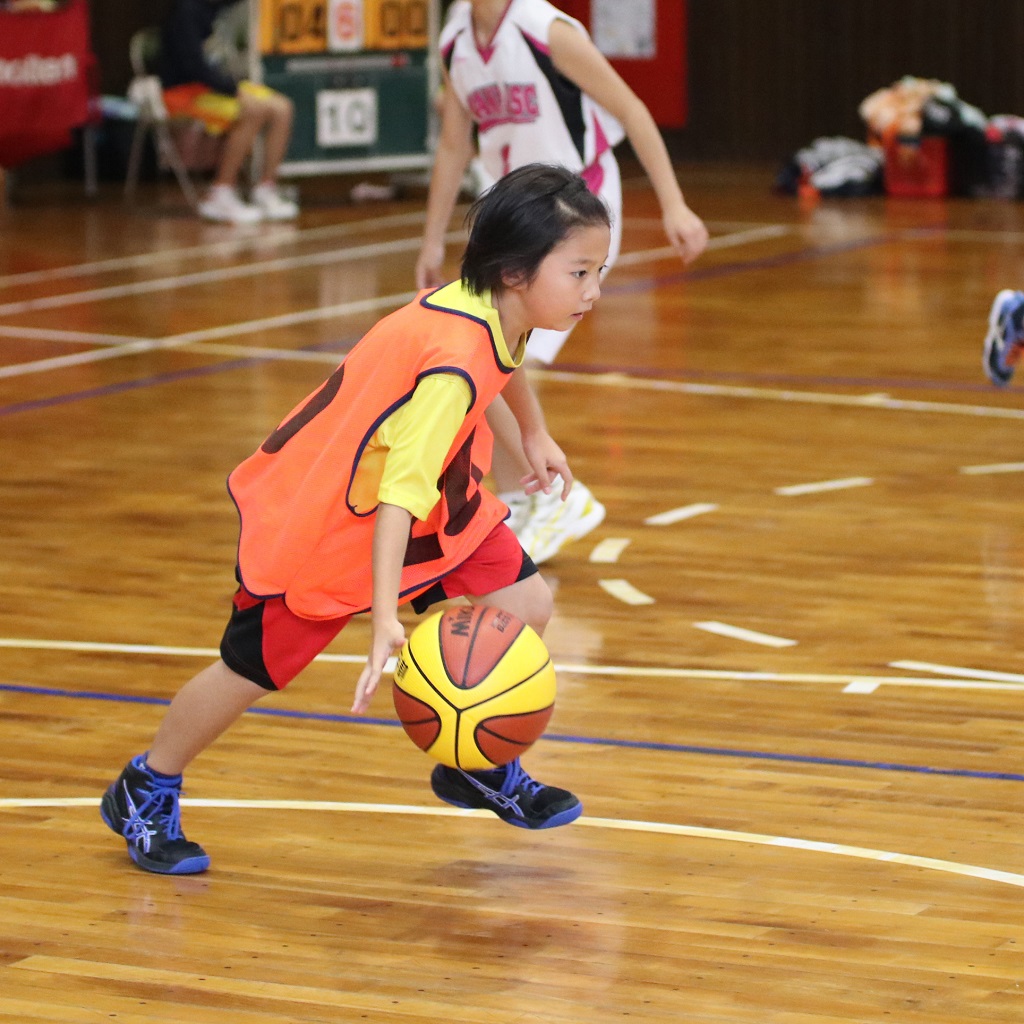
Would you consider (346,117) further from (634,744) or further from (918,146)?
(634,744)

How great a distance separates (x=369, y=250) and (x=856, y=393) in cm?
475

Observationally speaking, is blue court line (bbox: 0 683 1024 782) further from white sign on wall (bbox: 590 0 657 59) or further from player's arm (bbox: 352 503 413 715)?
white sign on wall (bbox: 590 0 657 59)

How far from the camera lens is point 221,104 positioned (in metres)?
13.1

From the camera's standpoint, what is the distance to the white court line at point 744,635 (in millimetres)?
4559

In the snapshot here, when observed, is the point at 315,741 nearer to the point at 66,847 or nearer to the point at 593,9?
the point at 66,847

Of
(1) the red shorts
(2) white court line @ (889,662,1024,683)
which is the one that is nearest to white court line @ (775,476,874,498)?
(2) white court line @ (889,662,1024,683)

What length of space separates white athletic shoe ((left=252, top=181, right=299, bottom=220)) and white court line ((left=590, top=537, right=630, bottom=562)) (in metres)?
8.16

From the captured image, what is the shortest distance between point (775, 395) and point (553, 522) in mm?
2517

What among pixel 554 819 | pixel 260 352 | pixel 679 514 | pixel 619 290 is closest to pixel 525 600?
pixel 554 819

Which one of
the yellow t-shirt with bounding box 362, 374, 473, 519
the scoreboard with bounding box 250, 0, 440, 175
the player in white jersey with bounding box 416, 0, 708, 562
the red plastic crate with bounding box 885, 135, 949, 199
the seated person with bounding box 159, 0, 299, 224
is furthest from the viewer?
the red plastic crate with bounding box 885, 135, 949, 199

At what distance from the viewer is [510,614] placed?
10.7 ft

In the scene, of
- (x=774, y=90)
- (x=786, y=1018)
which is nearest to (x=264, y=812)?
(x=786, y=1018)

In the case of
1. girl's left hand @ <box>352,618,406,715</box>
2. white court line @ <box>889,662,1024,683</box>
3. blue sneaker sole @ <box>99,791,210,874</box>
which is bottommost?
white court line @ <box>889,662,1024,683</box>

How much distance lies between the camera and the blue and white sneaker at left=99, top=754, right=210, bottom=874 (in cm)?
323
